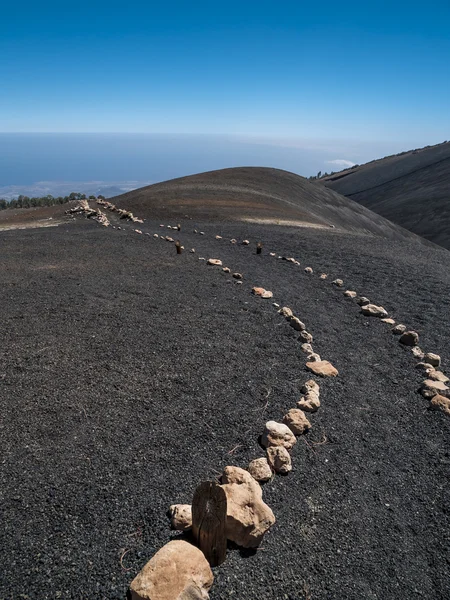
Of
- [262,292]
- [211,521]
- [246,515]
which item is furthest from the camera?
[262,292]

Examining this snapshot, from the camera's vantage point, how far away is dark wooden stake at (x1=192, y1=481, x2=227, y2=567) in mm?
2990

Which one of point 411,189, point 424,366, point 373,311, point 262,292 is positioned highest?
point 411,189

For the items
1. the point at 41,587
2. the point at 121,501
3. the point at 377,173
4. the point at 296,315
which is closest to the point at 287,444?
the point at 121,501

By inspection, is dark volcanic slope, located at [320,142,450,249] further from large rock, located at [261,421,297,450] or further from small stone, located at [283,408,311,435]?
large rock, located at [261,421,297,450]

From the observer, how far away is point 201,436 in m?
4.60

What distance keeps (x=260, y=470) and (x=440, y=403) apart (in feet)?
10.5

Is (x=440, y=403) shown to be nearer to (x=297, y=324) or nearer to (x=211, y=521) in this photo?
(x=297, y=324)

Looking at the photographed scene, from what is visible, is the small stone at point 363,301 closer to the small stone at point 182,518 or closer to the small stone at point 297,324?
the small stone at point 297,324

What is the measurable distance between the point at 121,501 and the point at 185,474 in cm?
71

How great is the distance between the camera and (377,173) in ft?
289

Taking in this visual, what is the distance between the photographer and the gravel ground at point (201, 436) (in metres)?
3.21

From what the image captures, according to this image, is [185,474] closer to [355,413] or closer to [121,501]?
[121,501]

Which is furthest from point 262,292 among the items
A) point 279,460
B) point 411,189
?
point 411,189

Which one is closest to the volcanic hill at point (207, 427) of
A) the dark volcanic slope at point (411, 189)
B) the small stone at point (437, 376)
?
the small stone at point (437, 376)
